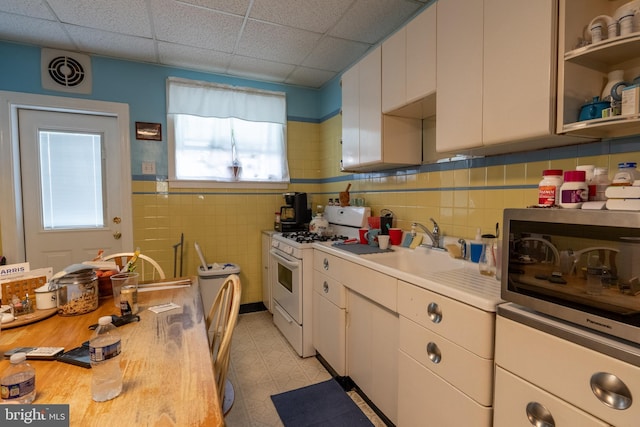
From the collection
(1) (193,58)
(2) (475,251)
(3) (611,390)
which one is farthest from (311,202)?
(3) (611,390)

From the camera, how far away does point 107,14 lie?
7.23 feet

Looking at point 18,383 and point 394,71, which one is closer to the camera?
point 18,383

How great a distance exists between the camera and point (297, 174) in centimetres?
363

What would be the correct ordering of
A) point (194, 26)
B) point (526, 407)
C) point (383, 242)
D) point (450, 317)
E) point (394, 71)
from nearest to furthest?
point (526, 407)
point (450, 317)
point (394, 71)
point (383, 242)
point (194, 26)

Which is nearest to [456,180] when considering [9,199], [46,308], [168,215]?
[46,308]

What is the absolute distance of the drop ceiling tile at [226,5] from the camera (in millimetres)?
2074

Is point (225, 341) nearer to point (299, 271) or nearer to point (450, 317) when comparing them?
point (450, 317)

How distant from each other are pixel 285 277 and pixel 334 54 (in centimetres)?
201

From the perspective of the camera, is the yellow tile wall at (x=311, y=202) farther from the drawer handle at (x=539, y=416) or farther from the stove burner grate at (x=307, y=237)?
the drawer handle at (x=539, y=416)

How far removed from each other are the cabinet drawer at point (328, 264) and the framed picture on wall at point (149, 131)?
6.42 feet

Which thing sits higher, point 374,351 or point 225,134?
point 225,134

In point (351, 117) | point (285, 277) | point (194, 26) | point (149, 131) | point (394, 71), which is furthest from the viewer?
point (149, 131)

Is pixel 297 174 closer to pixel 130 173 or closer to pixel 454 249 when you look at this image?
pixel 130 173

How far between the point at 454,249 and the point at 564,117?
0.85m
